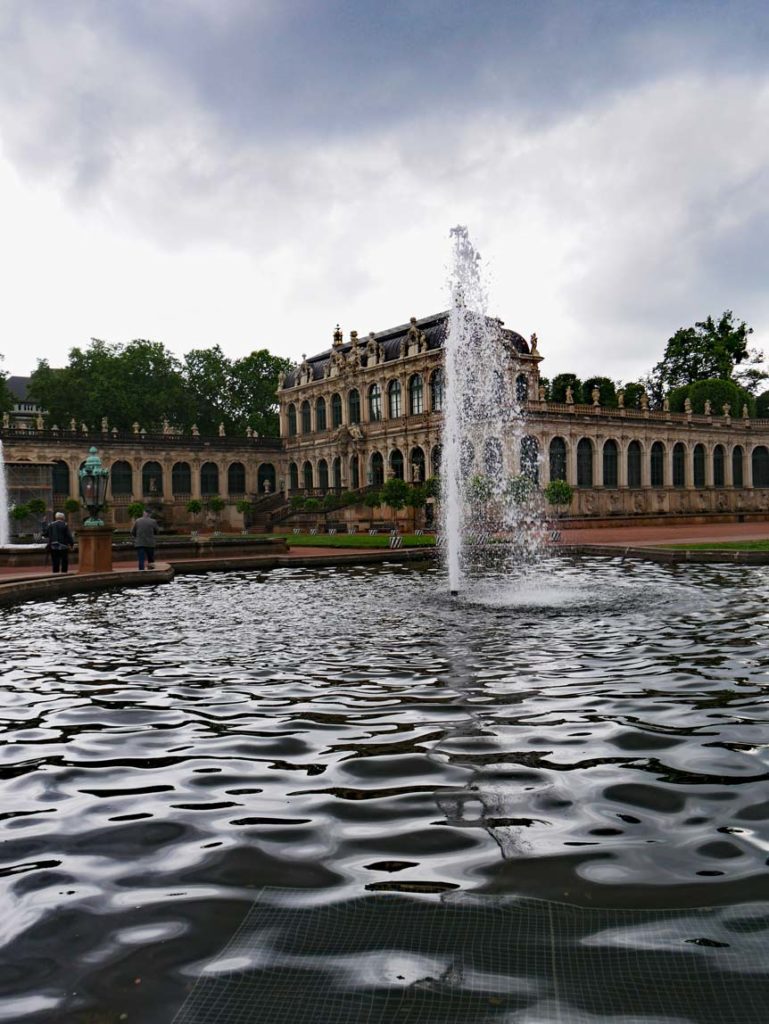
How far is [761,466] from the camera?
222 feet

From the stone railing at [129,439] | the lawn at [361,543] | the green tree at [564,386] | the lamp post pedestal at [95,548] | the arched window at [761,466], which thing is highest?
the green tree at [564,386]

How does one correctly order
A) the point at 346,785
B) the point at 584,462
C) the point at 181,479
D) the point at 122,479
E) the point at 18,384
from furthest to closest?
the point at 18,384, the point at 181,479, the point at 122,479, the point at 584,462, the point at 346,785

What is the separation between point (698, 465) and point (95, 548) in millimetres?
53216

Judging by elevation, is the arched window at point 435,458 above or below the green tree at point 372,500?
above

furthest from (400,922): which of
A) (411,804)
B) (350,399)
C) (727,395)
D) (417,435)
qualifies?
(727,395)

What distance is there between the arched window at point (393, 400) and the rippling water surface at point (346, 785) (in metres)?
50.9

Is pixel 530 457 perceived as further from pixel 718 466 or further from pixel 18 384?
pixel 18 384

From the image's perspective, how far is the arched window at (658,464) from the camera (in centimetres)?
6059

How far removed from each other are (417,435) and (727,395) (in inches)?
1083

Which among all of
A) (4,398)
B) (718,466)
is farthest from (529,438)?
(4,398)

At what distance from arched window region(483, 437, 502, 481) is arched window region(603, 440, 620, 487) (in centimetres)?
878

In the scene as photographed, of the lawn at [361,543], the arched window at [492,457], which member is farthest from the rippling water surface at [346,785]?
the arched window at [492,457]

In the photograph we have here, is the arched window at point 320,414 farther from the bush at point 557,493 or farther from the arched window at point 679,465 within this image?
the bush at point 557,493

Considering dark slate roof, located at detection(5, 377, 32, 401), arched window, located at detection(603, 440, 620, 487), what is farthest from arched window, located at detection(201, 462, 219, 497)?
dark slate roof, located at detection(5, 377, 32, 401)
